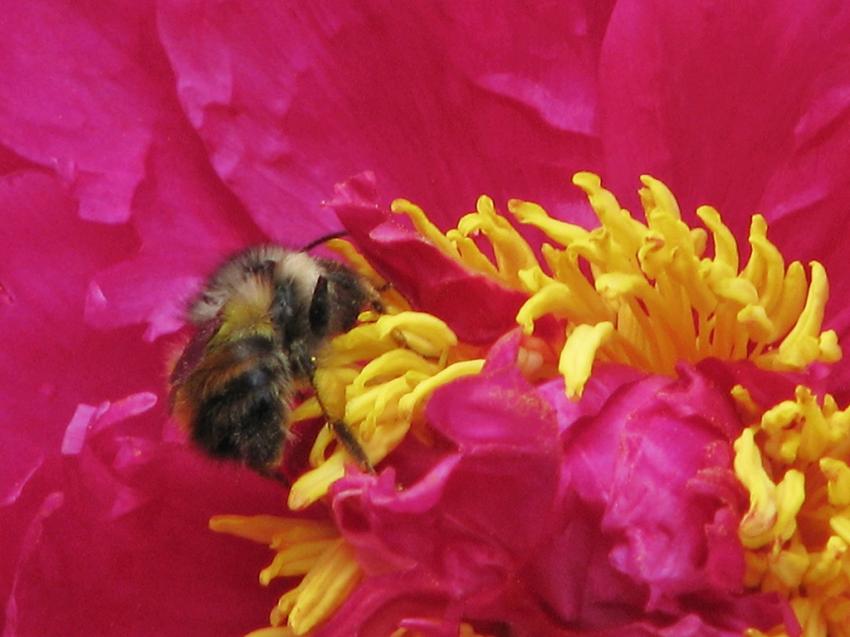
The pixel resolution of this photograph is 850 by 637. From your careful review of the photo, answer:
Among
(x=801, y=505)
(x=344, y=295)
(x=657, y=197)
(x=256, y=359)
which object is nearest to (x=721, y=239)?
(x=657, y=197)

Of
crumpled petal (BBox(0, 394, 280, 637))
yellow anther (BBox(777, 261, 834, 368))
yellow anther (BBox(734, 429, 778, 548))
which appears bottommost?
crumpled petal (BBox(0, 394, 280, 637))

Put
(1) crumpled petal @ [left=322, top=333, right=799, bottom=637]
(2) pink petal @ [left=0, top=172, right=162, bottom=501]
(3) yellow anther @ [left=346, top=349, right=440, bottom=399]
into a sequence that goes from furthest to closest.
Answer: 1. (2) pink petal @ [left=0, top=172, right=162, bottom=501]
2. (3) yellow anther @ [left=346, top=349, right=440, bottom=399]
3. (1) crumpled petal @ [left=322, top=333, right=799, bottom=637]

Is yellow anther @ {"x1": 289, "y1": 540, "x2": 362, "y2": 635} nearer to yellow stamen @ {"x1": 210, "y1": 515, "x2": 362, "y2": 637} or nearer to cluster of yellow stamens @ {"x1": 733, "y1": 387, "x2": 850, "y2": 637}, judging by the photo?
yellow stamen @ {"x1": 210, "y1": 515, "x2": 362, "y2": 637}

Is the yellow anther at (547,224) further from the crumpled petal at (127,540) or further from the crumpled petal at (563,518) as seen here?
the crumpled petal at (127,540)

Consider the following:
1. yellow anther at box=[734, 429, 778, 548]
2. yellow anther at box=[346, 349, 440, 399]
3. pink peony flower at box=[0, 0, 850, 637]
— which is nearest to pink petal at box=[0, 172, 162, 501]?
pink peony flower at box=[0, 0, 850, 637]

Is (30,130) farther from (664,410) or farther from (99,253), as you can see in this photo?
(664,410)


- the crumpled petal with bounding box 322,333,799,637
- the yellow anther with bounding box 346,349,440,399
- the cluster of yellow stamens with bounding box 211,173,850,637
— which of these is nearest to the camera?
the crumpled petal with bounding box 322,333,799,637

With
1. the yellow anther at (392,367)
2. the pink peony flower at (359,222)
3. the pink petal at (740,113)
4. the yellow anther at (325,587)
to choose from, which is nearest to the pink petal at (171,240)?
the pink peony flower at (359,222)

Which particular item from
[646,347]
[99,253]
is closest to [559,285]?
[646,347]
